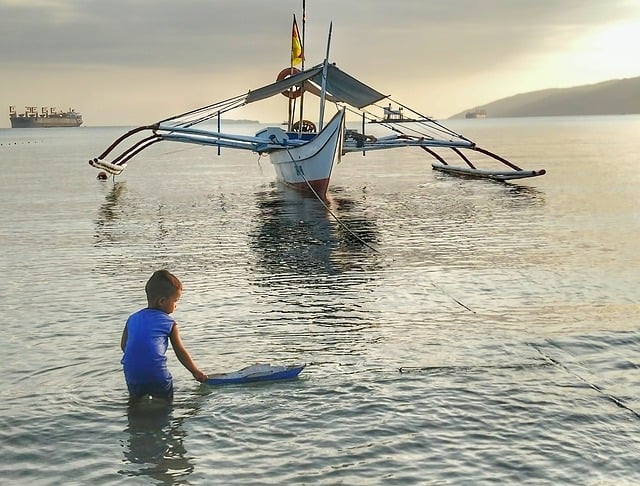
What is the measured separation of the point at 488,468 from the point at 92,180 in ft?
165

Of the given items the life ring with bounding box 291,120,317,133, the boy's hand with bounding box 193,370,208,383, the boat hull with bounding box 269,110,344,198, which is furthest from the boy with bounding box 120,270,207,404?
the life ring with bounding box 291,120,317,133

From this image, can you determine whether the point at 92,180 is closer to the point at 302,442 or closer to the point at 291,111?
the point at 291,111

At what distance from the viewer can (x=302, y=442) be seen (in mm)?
7914

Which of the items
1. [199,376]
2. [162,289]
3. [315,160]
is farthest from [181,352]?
[315,160]

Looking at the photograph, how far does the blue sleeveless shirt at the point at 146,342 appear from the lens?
8.48m

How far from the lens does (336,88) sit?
126ft

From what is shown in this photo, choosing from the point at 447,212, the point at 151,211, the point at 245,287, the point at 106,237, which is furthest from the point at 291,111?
the point at 245,287

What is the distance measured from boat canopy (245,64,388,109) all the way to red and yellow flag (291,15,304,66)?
17.6 ft

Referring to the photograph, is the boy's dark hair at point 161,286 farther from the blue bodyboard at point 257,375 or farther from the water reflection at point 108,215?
the water reflection at point 108,215

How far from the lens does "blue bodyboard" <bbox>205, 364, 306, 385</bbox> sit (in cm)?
957

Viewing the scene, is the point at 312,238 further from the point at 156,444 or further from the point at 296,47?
the point at 296,47

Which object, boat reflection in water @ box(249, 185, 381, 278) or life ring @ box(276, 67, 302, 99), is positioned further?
life ring @ box(276, 67, 302, 99)

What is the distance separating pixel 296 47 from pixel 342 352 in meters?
36.4

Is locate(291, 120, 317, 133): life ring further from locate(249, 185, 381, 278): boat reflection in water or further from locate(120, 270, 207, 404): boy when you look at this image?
locate(120, 270, 207, 404): boy
